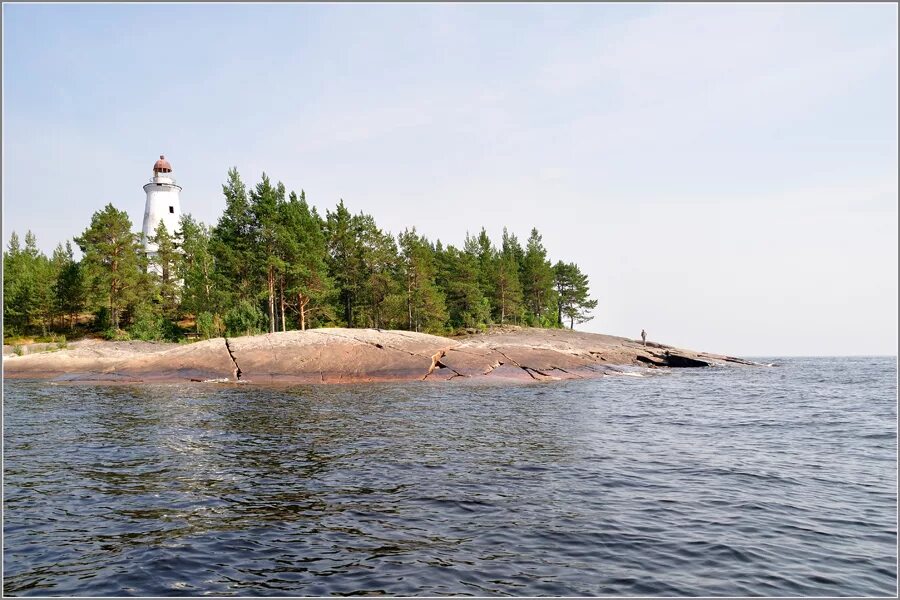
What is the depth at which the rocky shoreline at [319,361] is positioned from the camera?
38.1m

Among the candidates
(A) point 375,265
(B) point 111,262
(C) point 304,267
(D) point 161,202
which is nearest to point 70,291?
(B) point 111,262

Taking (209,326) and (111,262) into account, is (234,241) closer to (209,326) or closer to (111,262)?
(209,326)

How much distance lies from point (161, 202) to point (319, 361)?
180 ft

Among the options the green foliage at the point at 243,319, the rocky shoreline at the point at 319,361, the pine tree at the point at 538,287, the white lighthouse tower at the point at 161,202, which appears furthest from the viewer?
the pine tree at the point at 538,287

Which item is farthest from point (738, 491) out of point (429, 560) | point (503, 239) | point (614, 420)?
point (503, 239)

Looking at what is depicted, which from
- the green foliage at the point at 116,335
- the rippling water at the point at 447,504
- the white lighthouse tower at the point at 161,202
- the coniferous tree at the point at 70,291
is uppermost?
the white lighthouse tower at the point at 161,202

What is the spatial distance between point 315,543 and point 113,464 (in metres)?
8.33

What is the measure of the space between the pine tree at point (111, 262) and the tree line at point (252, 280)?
0.37 feet

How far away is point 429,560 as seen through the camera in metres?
8.44

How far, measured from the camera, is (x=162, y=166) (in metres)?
79.8

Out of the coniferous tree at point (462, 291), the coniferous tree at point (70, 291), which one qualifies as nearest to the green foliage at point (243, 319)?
the coniferous tree at point (70, 291)

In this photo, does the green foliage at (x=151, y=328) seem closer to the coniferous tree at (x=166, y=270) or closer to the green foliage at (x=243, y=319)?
the coniferous tree at (x=166, y=270)

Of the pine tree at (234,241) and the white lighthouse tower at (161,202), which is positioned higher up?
the white lighthouse tower at (161,202)

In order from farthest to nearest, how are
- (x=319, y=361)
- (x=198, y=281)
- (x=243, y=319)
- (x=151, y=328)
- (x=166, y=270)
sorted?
(x=166, y=270), (x=198, y=281), (x=151, y=328), (x=243, y=319), (x=319, y=361)
